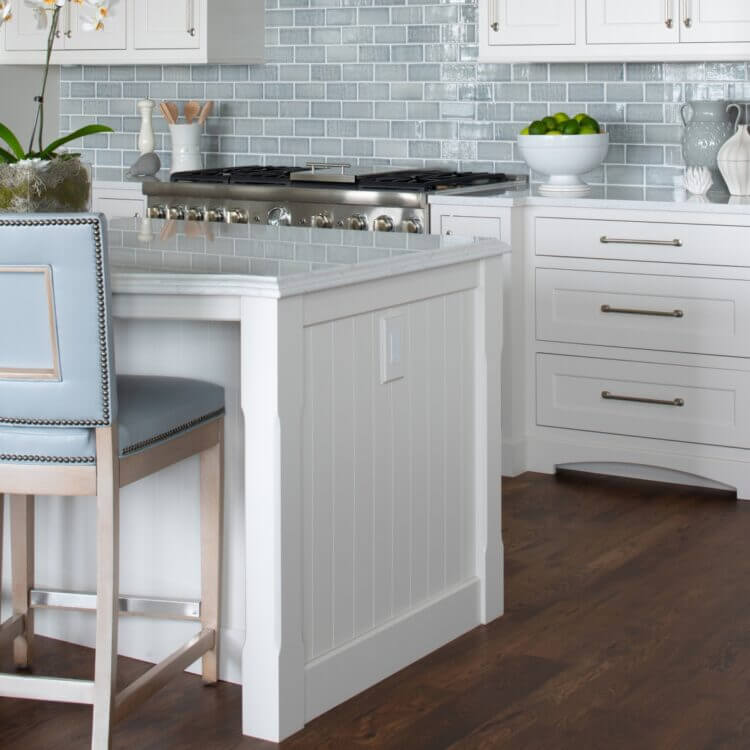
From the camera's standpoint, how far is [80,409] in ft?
7.60

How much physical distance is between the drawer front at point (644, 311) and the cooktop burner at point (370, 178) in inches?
20.8

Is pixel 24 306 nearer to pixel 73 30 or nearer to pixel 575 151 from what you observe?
pixel 575 151

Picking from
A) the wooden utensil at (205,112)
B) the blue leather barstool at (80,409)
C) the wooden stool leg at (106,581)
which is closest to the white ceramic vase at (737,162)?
the wooden utensil at (205,112)

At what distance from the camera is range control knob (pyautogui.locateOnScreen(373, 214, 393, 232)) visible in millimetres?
4715

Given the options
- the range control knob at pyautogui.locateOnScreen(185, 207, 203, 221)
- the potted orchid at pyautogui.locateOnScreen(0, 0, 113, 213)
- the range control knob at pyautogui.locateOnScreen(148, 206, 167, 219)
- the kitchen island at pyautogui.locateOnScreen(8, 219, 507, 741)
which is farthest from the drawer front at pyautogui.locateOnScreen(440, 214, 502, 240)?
the potted orchid at pyautogui.locateOnScreen(0, 0, 113, 213)

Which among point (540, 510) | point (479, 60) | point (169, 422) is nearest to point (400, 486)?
point (169, 422)

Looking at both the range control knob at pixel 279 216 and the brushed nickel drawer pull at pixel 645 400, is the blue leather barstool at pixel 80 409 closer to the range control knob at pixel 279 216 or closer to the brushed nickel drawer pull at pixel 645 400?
the brushed nickel drawer pull at pixel 645 400

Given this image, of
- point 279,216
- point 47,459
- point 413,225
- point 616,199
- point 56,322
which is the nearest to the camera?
point 56,322

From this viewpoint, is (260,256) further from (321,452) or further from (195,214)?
(195,214)

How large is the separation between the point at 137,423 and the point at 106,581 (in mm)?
292

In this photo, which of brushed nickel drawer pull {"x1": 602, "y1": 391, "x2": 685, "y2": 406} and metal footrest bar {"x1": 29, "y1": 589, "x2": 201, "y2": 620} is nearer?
metal footrest bar {"x1": 29, "y1": 589, "x2": 201, "y2": 620}

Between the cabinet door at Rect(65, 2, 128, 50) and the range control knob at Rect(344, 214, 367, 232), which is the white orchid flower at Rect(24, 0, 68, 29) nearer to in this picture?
the range control knob at Rect(344, 214, 367, 232)

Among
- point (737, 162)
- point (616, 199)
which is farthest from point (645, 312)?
point (737, 162)

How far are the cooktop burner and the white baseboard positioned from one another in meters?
1.93
